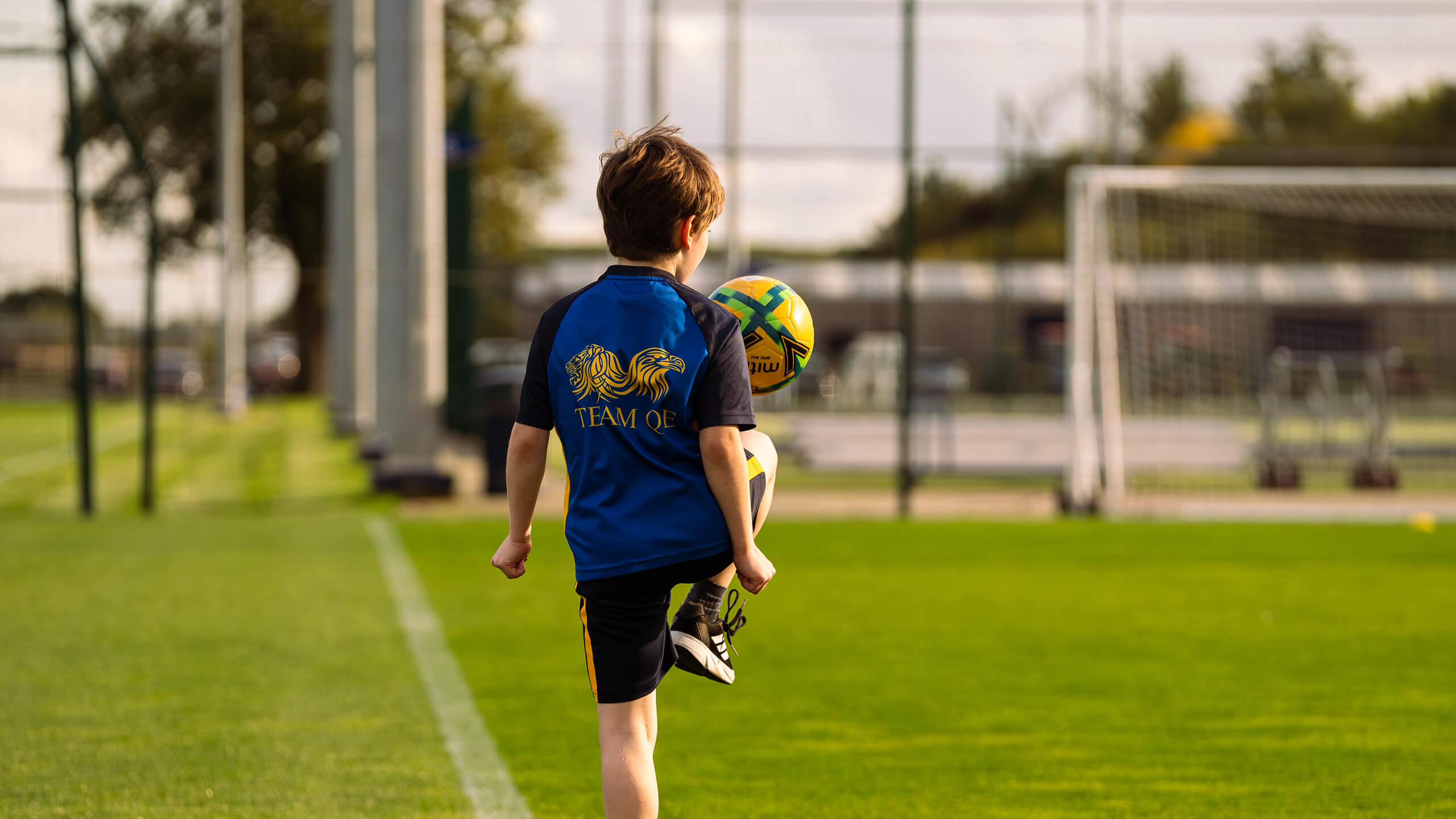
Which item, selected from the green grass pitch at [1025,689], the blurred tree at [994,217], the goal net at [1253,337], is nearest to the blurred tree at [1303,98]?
the goal net at [1253,337]

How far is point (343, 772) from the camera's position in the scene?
4707 mm

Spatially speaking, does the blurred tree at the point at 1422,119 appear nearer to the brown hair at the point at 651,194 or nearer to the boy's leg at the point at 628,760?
the brown hair at the point at 651,194

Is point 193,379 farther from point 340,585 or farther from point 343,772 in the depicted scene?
point 343,772

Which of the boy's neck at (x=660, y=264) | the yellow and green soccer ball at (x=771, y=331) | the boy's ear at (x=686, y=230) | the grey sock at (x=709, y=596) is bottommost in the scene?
the grey sock at (x=709, y=596)

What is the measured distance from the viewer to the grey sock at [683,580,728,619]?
341 centimetres

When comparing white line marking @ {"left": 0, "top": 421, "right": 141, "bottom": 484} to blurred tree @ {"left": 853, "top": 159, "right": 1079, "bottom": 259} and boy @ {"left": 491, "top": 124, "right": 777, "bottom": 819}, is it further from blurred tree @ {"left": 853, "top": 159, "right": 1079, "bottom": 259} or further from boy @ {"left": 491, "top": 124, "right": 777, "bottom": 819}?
blurred tree @ {"left": 853, "top": 159, "right": 1079, "bottom": 259}

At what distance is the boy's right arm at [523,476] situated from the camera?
10.3 feet

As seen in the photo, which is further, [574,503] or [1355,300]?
[1355,300]

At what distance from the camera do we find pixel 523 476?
3166mm

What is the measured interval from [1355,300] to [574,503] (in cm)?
2002

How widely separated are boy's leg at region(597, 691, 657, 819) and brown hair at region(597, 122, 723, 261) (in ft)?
3.13

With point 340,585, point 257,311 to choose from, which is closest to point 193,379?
point 257,311

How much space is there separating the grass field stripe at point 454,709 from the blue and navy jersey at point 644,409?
1.52 meters

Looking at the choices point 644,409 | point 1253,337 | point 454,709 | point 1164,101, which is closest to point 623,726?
point 644,409
